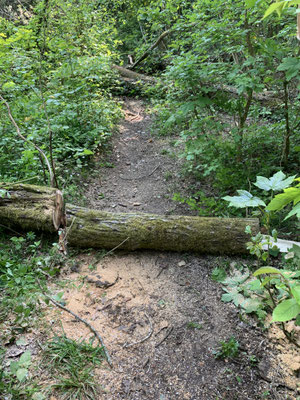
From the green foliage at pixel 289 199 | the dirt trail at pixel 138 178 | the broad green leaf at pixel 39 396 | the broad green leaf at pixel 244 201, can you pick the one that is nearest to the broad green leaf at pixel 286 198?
the green foliage at pixel 289 199

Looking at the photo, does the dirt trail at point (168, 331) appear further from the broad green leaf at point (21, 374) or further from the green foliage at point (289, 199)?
the green foliage at point (289, 199)

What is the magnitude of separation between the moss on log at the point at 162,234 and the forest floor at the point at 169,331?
0.14 meters

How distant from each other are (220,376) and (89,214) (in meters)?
2.26

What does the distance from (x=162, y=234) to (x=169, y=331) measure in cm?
116

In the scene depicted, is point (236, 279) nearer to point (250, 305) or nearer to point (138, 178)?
point (250, 305)

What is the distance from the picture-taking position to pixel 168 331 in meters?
2.42

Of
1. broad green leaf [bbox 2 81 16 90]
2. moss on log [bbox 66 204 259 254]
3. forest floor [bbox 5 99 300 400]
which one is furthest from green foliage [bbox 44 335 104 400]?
broad green leaf [bbox 2 81 16 90]

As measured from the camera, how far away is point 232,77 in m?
3.32

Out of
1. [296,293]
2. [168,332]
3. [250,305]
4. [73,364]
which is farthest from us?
[250,305]

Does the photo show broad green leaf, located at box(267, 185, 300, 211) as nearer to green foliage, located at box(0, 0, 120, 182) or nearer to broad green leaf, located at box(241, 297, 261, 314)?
broad green leaf, located at box(241, 297, 261, 314)

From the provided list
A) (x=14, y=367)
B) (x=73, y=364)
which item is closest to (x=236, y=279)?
(x=73, y=364)

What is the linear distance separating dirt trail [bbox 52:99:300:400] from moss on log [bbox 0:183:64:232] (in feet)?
2.04

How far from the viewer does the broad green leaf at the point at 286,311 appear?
3.62 ft

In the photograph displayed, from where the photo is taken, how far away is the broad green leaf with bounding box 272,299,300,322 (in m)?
1.10
